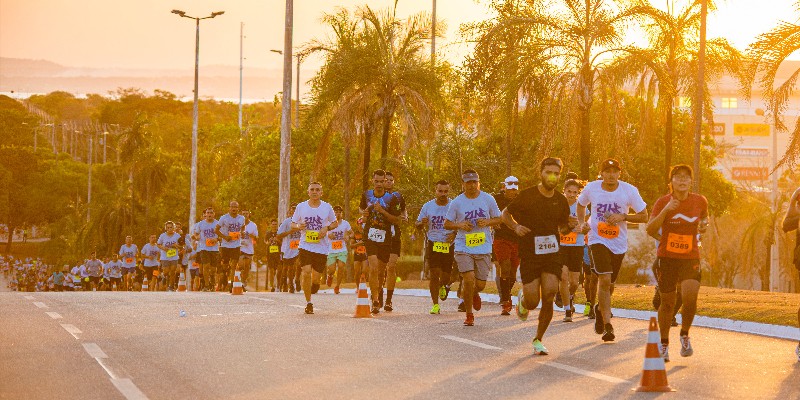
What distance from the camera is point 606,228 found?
1522cm

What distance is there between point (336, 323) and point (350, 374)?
5936mm

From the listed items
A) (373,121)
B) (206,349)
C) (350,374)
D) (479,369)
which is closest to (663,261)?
(479,369)

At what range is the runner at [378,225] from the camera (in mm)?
19500

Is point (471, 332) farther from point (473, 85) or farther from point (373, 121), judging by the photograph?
point (373, 121)

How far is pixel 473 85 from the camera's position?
31.3 m

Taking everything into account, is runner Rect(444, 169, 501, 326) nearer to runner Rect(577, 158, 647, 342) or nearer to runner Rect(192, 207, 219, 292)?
runner Rect(577, 158, 647, 342)

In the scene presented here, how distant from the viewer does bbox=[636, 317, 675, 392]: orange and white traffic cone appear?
34.2 feet

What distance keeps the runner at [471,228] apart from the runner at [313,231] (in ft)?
9.24

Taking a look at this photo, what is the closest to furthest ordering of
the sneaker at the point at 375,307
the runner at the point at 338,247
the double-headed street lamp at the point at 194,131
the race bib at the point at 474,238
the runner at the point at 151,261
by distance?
the race bib at the point at 474,238 → the sneaker at the point at 375,307 → the runner at the point at 338,247 → the runner at the point at 151,261 → the double-headed street lamp at the point at 194,131

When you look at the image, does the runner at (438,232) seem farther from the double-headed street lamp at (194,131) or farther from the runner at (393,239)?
the double-headed street lamp at (194,131)

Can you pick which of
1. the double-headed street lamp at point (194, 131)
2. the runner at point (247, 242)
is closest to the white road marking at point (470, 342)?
the runner at point (247, 242)

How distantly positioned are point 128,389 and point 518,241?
5283 millimetres

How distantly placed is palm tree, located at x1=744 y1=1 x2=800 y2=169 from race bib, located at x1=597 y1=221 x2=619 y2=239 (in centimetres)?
1071

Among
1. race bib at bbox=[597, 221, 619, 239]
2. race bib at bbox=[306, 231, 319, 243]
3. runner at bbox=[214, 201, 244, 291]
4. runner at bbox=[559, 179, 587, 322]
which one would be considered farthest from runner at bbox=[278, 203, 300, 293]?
race bib at bbox=[597, 221, 619, 239]
